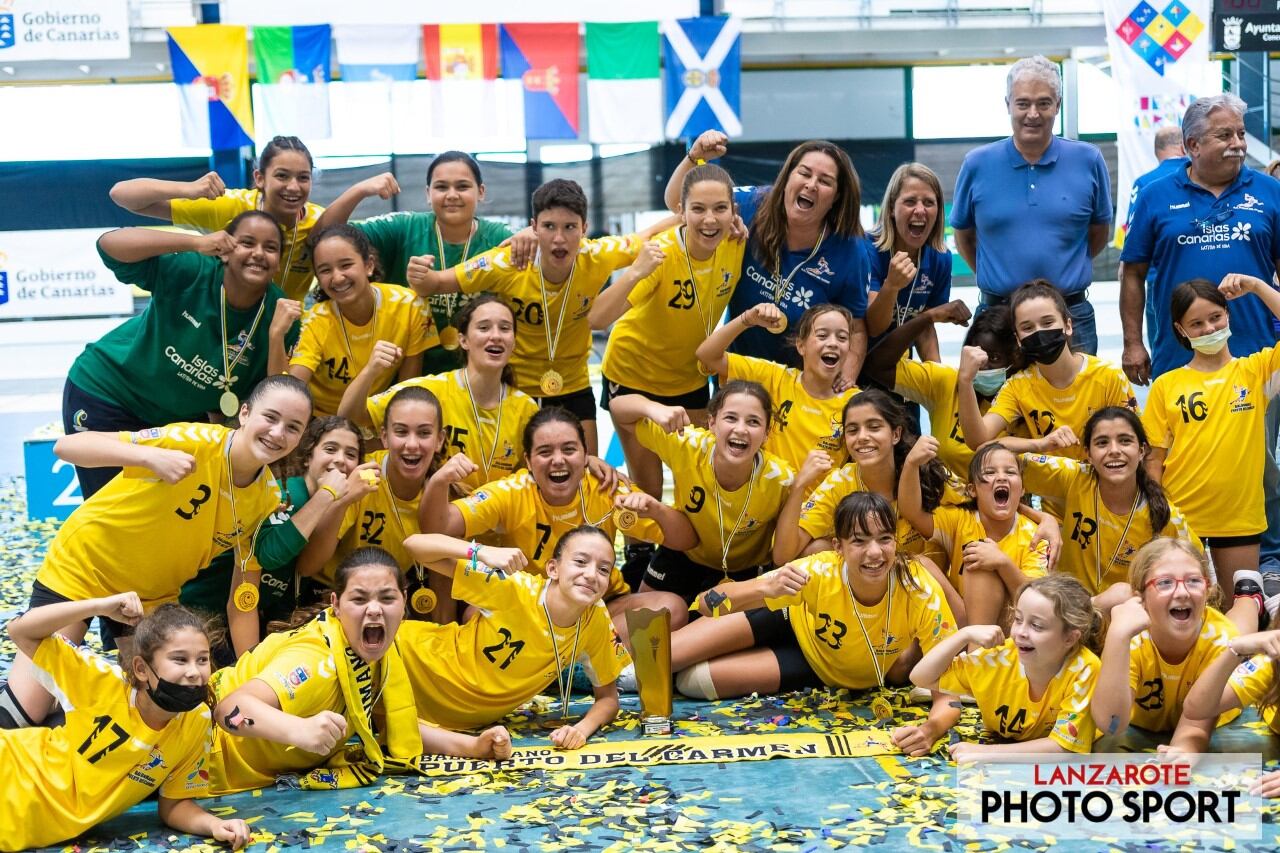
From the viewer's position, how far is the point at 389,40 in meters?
14.2

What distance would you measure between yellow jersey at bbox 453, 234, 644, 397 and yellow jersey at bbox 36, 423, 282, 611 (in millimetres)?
1550

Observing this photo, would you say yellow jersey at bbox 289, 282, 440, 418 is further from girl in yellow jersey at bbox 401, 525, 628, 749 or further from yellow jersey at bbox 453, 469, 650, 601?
girl in yellow jersey at bbox 401, 525, 628, 749

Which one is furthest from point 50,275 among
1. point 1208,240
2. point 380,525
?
point 1208,240

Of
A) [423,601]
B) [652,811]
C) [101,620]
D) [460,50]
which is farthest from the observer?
[460,50]

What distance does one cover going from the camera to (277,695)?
4.11 metres

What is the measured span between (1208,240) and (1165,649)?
101 inches

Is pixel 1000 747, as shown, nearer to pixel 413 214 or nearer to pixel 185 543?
pixel 185 543

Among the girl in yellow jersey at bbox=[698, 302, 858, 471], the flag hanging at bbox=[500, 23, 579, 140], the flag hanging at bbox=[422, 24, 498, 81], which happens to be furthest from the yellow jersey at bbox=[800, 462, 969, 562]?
the flag hanging at bbox=[422, 24, 498, 81]

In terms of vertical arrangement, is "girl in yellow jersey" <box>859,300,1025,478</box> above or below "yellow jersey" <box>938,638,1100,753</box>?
above

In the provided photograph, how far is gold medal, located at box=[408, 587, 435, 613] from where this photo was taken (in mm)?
5109

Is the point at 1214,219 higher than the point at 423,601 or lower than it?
higher

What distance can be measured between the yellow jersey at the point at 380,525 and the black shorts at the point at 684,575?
3.45 ft

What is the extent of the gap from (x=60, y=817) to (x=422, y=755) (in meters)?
1.16

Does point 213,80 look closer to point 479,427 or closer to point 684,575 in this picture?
point 479,427
